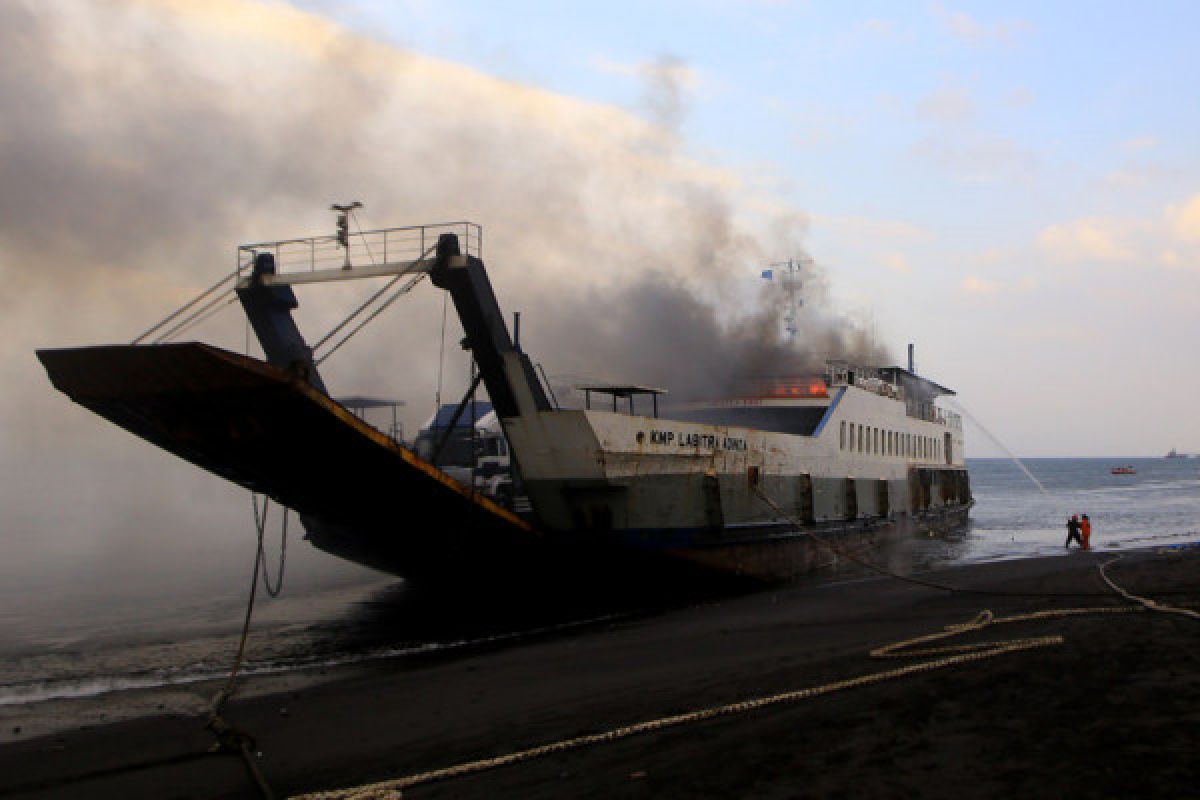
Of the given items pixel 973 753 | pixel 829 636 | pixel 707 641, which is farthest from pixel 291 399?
pixel 973 753

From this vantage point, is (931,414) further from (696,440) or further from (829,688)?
(829,688)

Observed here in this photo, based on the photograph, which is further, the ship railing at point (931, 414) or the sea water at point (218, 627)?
the ship railing at point (931, 414)

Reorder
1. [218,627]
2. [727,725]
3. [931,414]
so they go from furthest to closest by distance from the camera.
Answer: [931,414]
[218,627]
[727,725]

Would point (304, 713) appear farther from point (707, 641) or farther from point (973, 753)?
point (973, 753)

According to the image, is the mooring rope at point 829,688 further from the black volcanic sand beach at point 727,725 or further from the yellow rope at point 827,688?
the black volcanic sand beach at point 727,725

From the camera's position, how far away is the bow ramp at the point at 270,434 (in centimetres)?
1214

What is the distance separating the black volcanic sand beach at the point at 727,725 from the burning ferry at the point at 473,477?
322 cm

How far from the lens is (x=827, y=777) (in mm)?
6270

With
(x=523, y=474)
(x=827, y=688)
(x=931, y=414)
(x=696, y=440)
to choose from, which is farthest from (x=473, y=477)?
(x=931, y=414)

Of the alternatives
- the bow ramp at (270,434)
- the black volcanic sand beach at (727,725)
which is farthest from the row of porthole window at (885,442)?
the bow ramp at (270,434)

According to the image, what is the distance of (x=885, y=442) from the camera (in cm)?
3061

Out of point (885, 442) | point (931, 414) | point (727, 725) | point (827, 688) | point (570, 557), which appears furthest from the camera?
point (931, 414)

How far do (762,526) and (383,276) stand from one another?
10962 mm

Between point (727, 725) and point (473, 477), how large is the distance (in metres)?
8.17
